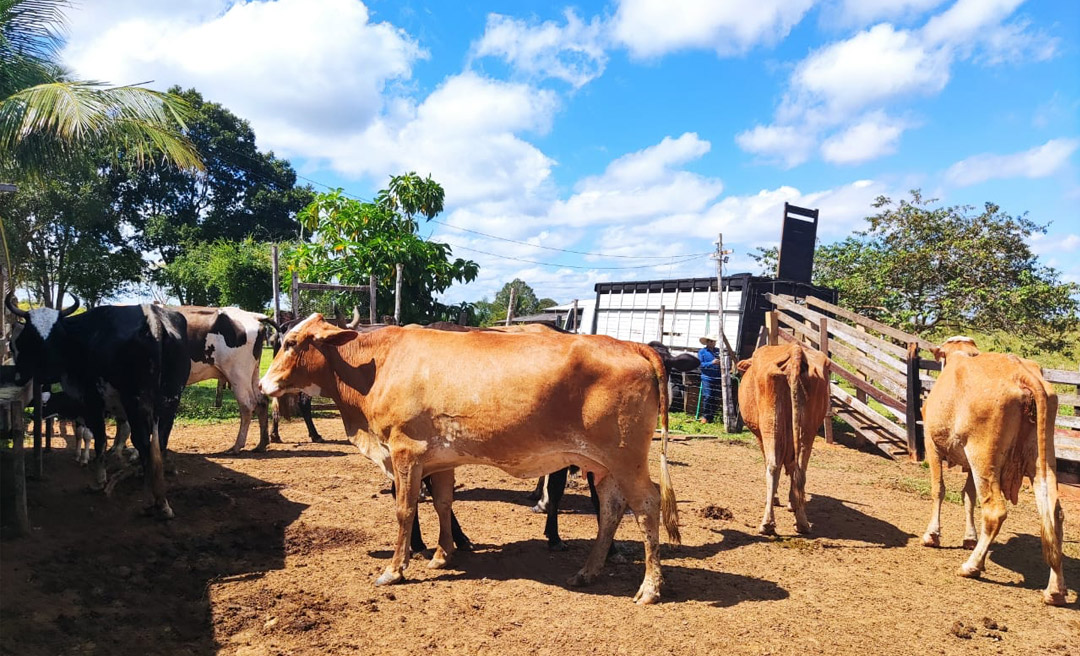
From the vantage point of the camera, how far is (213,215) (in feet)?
116

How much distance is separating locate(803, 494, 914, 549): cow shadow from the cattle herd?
0.39 m

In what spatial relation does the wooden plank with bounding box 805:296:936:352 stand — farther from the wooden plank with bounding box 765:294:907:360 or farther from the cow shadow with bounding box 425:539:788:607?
the cow shadow with bounding box 425:539:788:607

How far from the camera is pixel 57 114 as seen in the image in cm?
803

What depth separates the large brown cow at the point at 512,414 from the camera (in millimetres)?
4977

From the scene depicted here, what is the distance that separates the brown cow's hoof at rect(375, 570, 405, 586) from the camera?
16.7ft

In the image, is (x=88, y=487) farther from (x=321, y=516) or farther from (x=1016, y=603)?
(x=1016, y=603)

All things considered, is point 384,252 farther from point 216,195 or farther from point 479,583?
point 216,195

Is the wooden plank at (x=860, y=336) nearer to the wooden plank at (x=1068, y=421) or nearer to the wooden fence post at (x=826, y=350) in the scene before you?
the wooden fence post at (x=826, y=350)

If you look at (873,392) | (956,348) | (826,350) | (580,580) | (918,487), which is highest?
(956,348)

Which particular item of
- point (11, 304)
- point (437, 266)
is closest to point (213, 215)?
point (437, 266)

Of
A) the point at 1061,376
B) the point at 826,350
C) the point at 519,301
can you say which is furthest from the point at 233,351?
the point at 519,301

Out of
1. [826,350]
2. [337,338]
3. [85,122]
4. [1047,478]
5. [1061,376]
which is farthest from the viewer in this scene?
[826,350]

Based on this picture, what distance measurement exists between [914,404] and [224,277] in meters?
25.2

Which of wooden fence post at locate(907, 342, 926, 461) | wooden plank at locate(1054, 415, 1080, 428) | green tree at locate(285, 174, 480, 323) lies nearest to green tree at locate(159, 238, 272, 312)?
green tree at locate(285, 174, 480, 323)
